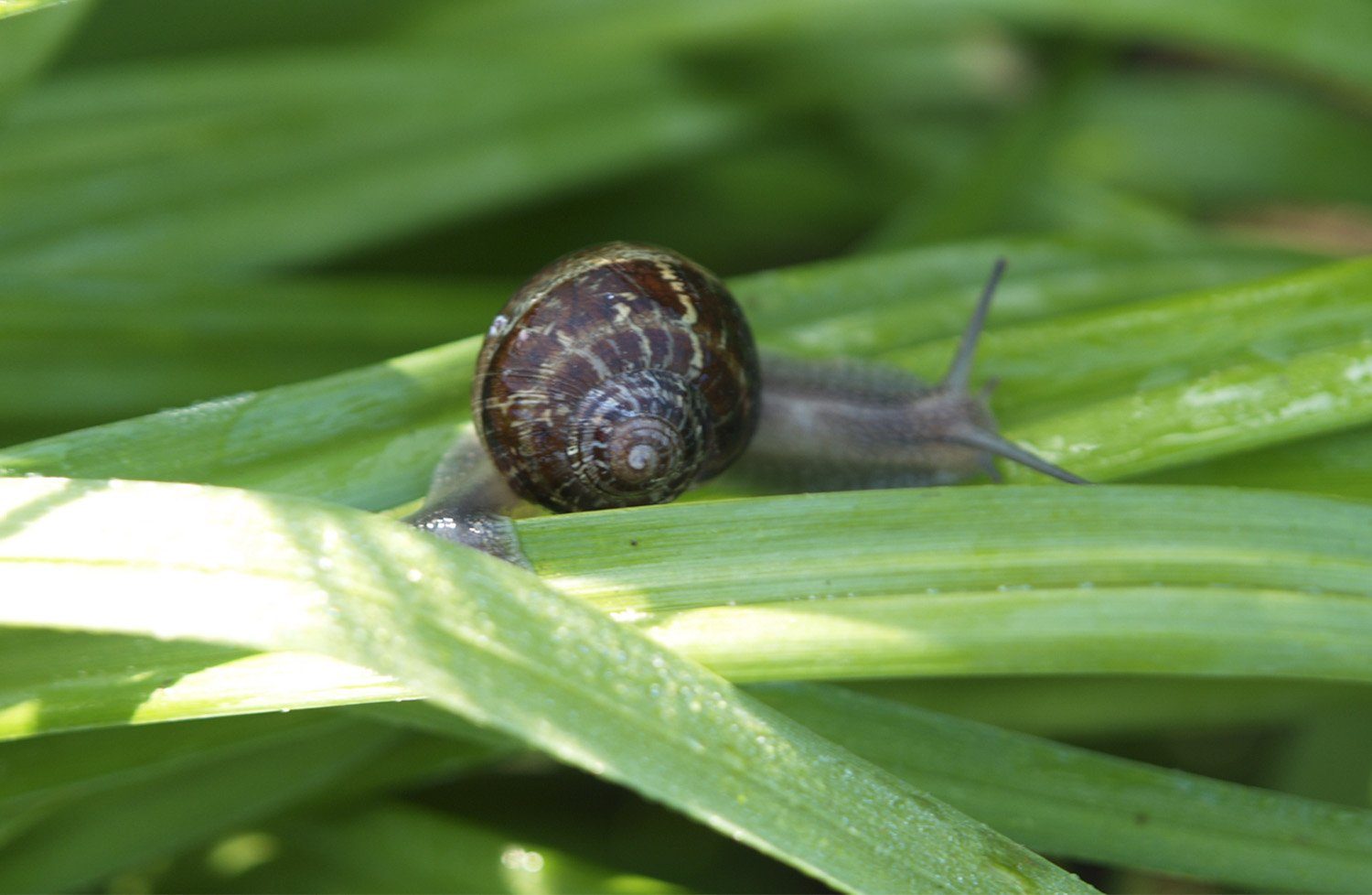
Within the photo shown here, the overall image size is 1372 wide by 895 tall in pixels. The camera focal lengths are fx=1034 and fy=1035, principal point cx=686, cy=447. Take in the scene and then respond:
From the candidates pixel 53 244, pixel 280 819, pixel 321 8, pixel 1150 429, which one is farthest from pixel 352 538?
pixel 321 8

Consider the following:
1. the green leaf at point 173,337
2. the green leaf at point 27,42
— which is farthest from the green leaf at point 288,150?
the green leaf at point 27,42

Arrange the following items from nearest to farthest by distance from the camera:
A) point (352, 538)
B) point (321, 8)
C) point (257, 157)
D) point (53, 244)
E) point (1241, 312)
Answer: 1. point (352, 538)
2. point (1241, 312)
3. point (53, 244)
4. point (257, 157)
5. point (321, 8)

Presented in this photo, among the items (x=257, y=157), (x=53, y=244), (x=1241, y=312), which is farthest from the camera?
(x=257, y=157)

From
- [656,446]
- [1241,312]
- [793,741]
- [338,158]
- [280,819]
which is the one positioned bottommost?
[280,819]

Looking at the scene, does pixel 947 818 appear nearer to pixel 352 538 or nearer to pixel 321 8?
pixel 352 538

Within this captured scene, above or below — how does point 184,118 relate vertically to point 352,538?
above

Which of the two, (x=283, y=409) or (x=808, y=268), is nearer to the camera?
(x=283, y=409)

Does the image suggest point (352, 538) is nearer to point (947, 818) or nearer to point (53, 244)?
point (947, 818)
